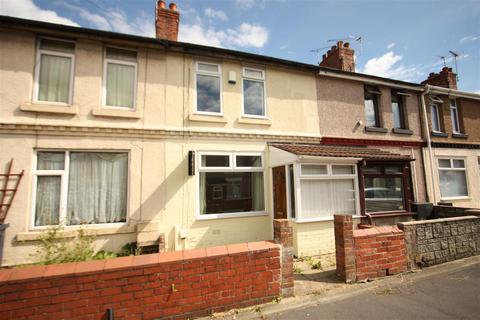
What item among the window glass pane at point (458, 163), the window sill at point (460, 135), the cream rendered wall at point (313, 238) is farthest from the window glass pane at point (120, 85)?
the window glass pane at point (458, 163)

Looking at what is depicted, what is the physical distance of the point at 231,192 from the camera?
7145 millimetres

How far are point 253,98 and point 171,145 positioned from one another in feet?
10.2

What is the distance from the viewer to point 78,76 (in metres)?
6.02

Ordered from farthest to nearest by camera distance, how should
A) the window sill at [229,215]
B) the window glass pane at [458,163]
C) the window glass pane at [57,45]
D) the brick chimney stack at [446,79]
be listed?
Result: the brick chimney stack at [446,79]
the window glass pane at [458,163]
the window sill at [229,215]
the window glass pane at [57,45]

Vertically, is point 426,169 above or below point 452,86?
below

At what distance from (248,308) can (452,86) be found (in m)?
14.3

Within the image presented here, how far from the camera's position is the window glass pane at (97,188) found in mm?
5801

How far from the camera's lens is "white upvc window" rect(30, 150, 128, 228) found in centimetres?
559

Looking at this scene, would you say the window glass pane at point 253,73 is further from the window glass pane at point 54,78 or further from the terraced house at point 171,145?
the window glass pane at point 54,78

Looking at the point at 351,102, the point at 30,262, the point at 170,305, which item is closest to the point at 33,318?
the point at 170,305

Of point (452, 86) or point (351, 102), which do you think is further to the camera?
point (452, 86)

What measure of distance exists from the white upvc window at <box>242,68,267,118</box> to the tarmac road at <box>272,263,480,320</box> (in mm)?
5413

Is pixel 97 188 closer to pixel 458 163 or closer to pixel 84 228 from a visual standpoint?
pixel 84 228

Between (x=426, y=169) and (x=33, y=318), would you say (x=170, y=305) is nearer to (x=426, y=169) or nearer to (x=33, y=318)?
(x=33, y=318)
